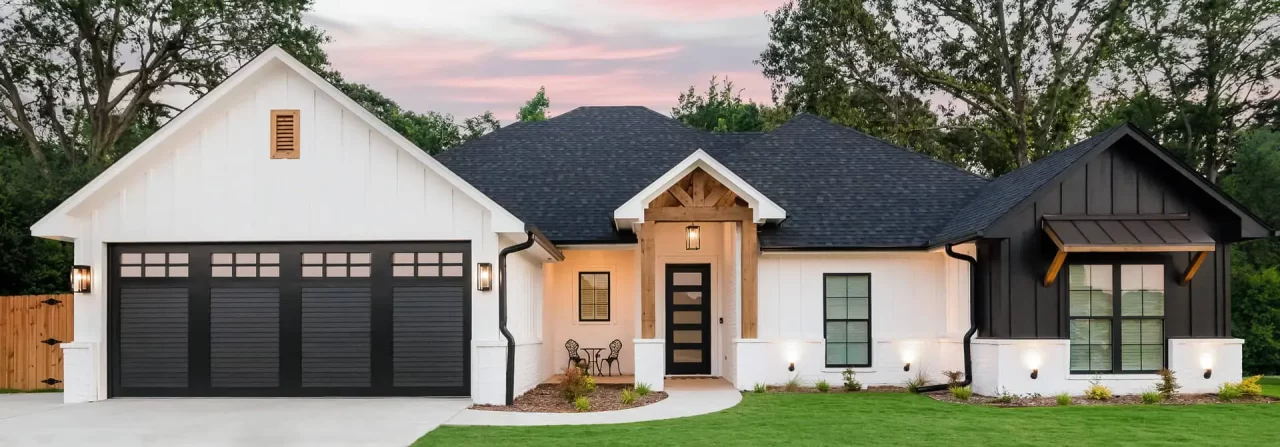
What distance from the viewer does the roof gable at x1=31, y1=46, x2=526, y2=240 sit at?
1266cm

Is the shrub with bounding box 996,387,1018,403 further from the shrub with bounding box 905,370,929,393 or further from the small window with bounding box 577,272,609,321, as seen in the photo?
the small window with bounding box 577,272,609,321

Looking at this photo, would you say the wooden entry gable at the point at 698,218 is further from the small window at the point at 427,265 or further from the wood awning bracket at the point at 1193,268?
the wood awning bracket at the point at 1193,268

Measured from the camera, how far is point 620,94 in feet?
131

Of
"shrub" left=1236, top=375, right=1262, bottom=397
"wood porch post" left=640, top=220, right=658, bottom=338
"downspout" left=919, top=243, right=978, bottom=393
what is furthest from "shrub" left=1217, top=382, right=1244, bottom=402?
"wood porch post" left=640, top=220, right=658, bottom=338

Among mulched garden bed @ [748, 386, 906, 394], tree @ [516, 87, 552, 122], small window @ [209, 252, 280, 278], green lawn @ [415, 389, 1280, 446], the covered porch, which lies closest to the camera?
green lawn @ [415, 389, 1280, 446]

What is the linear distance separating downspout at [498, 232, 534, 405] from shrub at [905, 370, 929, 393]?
624cm

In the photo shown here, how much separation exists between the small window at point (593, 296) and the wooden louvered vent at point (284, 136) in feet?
23.2

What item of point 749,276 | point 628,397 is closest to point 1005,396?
point 749,276

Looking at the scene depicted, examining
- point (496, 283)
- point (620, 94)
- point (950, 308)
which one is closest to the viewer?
point (496, 283)

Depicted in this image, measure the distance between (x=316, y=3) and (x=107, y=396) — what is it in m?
18.9

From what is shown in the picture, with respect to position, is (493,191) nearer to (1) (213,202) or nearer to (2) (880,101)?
(1) (213,202)

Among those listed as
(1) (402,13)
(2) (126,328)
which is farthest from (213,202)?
(1) (402,13)

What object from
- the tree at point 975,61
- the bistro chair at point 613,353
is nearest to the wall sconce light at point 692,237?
the bistro chair at point 613,353

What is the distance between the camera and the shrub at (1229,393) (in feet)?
45.0
